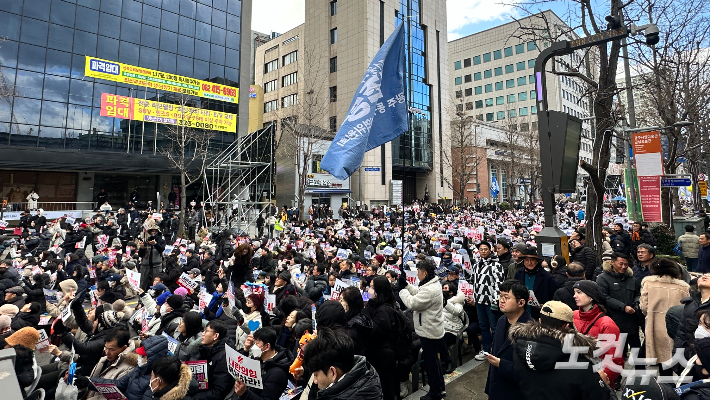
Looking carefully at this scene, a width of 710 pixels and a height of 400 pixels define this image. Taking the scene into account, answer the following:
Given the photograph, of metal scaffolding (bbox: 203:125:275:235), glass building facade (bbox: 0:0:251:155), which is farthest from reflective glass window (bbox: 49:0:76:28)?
metal scaffolding (bbox: 203:125:275:235)

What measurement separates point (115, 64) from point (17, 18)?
20.1 ft

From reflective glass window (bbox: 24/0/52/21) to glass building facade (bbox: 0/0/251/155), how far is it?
6cm

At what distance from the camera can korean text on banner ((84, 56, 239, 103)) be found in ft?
93.3

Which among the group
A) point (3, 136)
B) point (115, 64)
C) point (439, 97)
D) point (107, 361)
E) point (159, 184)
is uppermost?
point (439, 97)

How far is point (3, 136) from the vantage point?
2508 cm

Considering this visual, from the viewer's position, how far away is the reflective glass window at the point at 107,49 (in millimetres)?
28609

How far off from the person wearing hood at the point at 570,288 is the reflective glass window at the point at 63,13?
36.2 metres

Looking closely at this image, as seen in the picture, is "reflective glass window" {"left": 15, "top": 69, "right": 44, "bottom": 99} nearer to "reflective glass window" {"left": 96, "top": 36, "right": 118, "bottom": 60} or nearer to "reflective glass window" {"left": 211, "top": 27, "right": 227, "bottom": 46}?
"reflective glass window" {"left": 96, "top": 36, "right": 118, "bottom": 60}

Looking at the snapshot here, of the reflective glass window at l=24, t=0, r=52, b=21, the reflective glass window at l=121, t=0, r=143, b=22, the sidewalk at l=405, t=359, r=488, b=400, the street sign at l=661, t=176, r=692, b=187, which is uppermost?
the reflective glass window at l=121, t=0, r=143, b=22

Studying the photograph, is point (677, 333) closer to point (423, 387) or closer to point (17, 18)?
point (423, 387)

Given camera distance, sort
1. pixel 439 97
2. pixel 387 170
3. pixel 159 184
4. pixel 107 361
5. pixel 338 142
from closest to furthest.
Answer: pixel 107 361
pixel 338 142
pixel 159 184
pixel 387 170
pixel 439 97

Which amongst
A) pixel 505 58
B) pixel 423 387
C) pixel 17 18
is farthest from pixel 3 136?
pixel 505 58

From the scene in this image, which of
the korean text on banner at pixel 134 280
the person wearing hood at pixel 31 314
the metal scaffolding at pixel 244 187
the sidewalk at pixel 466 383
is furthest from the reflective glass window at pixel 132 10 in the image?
the sidewalk at pixel 466 383

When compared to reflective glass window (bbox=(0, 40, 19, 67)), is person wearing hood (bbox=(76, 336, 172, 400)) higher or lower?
lower
